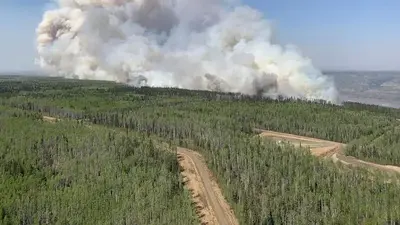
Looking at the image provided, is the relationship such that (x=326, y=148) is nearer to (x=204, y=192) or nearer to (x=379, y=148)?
(x=379, y=148)

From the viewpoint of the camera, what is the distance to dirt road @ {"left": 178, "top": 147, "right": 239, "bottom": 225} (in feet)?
313

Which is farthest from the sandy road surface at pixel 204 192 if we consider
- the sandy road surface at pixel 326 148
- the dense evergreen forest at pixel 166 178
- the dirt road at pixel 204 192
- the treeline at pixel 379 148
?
the treeline at pixel 379 148

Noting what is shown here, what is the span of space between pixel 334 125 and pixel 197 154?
6671cm

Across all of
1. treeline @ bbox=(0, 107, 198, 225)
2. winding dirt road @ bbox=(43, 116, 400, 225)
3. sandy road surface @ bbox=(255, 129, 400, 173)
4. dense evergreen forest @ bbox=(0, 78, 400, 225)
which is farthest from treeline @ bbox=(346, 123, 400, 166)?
treeline @ bbox=(0, 107, 198, 225)

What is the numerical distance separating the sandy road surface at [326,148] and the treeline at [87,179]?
41.8m

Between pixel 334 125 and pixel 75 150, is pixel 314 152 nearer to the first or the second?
pixel 334 125

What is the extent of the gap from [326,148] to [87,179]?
70.7 metres

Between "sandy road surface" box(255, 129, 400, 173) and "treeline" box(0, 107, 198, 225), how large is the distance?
41.8 m

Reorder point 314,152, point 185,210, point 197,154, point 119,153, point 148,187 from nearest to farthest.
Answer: point 185,210 < point 148,187 < point 119,153 < point 197,154 < point 314,152

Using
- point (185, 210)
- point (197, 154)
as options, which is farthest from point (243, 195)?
point (197, 154)

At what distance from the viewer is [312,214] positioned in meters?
87.4

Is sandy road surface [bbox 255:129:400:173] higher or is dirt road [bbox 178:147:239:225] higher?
→ sandy road surface [bbox 255:129:400:173]

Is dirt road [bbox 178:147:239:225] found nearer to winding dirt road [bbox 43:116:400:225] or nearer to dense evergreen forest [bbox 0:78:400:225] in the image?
winding dirt road [bbox 43:116:400:225]

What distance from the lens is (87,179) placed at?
110188mm
